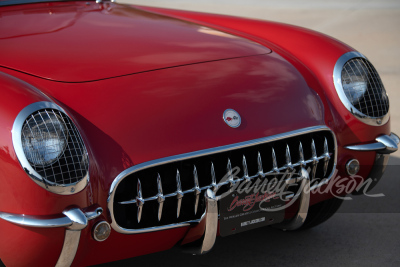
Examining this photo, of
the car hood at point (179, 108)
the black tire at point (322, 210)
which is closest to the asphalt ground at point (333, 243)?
the black tire at point (322, 210)

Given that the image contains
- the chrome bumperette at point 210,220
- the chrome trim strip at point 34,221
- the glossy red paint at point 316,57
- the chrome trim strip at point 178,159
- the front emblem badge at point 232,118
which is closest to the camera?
the chrome trim strip at point 34,221

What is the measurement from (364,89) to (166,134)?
1015mm

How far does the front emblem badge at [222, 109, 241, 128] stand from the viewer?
2.35m

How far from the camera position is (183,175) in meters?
2.26

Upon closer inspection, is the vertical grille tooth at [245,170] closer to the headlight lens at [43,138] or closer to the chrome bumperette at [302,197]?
the chrome bumperette at [302,197]

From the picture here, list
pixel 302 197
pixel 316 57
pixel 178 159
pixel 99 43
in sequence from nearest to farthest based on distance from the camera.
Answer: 1. pixel 178 159
2. pixel 302 197
3. pixel 99 43
4. pixel 316 57

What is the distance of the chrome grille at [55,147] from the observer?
6.45 feet

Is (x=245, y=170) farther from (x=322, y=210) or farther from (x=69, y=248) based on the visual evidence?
(x=322, y=210)

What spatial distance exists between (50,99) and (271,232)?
1.45 m

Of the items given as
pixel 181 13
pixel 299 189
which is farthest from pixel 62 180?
pixel 181 13

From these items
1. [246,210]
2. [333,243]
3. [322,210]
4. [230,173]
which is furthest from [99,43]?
[333,243]

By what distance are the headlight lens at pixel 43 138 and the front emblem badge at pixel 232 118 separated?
0.63 metres

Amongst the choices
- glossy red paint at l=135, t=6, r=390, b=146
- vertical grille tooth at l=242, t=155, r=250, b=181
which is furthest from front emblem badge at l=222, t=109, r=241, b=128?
glossy red paint at l=135, t=6, r=390, b=146

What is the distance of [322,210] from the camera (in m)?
2.99
